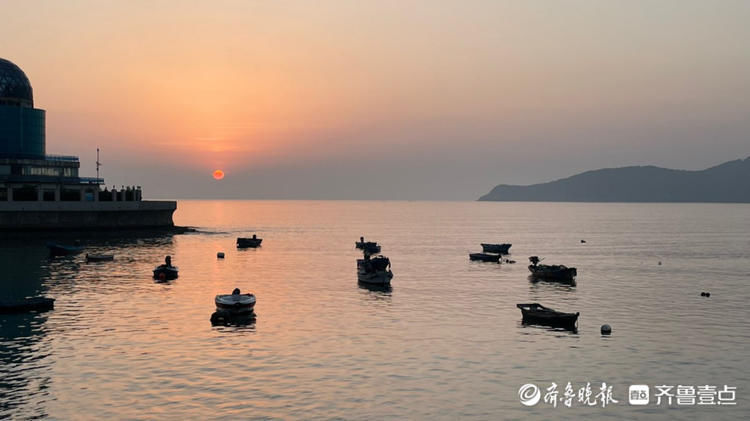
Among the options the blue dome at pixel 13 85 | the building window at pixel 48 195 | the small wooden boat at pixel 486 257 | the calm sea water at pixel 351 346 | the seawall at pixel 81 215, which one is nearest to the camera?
the calm sea water at pixel 351 346

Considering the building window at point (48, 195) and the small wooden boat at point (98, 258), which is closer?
the small wooden boat at point (98, 258)

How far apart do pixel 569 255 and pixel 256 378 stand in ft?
346

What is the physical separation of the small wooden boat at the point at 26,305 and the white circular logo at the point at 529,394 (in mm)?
40930

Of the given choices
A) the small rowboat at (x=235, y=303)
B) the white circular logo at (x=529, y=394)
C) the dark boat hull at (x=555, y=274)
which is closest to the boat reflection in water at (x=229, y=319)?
the small rowboat at (x=235, y=303)

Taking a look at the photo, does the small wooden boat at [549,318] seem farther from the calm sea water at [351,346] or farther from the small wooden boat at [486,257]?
the small wooden boat at [486,257]

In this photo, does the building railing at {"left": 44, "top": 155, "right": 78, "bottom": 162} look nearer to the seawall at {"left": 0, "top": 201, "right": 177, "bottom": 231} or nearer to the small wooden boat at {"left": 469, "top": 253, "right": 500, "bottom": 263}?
the seawall at {"left": 0, "top": 201, "right": 177, "bottom": 231}

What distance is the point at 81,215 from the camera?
14375 centimetres

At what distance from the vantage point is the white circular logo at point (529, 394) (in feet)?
111

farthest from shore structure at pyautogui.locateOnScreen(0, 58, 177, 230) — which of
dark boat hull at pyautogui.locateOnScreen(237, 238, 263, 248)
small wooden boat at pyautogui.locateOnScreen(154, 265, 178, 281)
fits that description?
small wooden boat at pyautogui.locateOnScreen(154, 265, 178, 281)

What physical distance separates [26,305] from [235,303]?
17.4 m

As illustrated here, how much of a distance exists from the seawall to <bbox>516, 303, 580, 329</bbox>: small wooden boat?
115 meters

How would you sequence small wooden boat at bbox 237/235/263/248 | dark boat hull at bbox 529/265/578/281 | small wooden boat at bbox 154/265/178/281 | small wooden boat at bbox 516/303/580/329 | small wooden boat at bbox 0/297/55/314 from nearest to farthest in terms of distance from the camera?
small wooden boat at bbox 516/303/580/329, small wooden boat at bbox 0/297/55/314, small wooden boat at bbox 154/265/178/281, dark boat hull at bbox 529/265/578/281, small wooden boat at bbox 237/235/263/248

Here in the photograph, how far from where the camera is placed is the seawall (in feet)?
444

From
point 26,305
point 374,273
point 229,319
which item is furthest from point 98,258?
point 229,319
